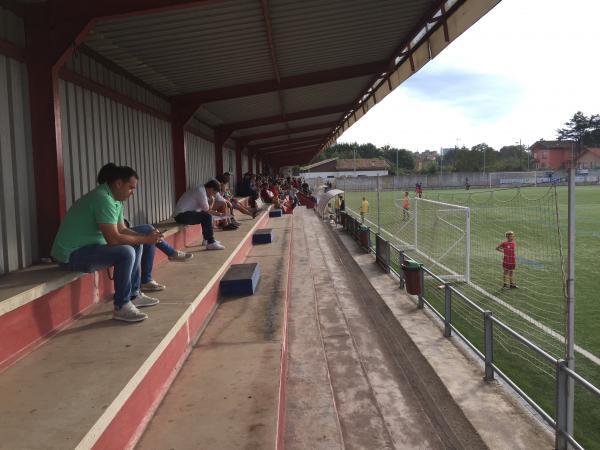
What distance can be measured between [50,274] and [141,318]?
0.87m

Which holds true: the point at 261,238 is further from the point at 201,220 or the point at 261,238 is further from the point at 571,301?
the point at 571,301

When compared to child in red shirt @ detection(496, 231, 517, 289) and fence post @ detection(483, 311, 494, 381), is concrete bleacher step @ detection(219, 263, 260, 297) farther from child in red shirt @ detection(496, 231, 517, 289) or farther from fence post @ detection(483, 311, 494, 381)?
child in red shirt @ detection(496, 231, 517, 289)

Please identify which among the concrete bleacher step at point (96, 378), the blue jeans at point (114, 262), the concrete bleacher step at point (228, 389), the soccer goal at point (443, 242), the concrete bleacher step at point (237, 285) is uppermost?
the blue jeans at point (114, 262)

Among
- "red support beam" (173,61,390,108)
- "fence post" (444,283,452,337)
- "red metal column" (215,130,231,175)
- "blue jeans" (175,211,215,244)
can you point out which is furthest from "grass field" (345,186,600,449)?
"red metal column" (215,130,231,175)

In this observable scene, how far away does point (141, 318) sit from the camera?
152 inches

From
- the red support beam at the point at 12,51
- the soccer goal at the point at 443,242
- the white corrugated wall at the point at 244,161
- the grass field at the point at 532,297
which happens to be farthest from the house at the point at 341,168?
the red support beam at the point at 12,51

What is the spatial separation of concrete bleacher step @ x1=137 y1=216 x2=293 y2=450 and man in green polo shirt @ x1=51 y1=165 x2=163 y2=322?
0.73m

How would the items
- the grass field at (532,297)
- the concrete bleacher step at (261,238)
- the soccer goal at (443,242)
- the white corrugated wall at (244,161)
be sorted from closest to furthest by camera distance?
the grass field at (532,297) < the concrete bleacher step at (261,238) < the soccer goal at (443,242) < the white corrugated wall at (244,161)

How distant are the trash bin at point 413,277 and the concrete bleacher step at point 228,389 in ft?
12.7

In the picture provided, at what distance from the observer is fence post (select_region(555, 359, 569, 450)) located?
3961 mm

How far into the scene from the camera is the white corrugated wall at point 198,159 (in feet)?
→ 37.7

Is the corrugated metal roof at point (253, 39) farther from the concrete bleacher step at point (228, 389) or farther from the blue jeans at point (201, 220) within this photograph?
the concrete bleacher step at point (228, 389)

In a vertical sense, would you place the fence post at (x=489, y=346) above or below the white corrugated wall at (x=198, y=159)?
below

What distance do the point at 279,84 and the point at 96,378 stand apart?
7864 millimetres
